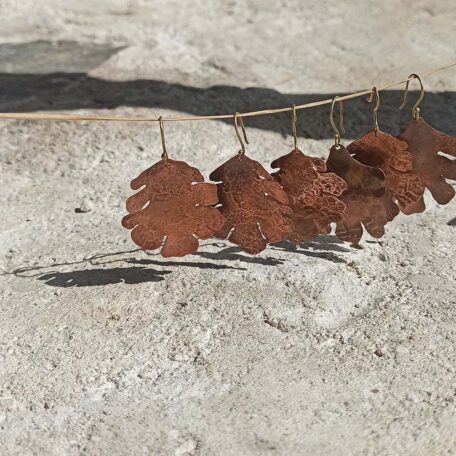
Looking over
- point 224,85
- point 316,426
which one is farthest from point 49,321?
point 224,85

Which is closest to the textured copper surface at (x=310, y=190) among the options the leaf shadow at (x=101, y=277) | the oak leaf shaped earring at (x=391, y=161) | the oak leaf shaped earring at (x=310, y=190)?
the oak leaf shaped earring at (x=310, y=190)

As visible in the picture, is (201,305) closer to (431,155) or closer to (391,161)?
(391,161)

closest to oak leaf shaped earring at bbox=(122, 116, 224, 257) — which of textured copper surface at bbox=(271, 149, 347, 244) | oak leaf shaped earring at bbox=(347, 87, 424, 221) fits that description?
textured copper surface at bbox=(271, 149, 347, 244)

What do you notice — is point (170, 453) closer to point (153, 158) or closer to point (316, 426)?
point (316, 426)

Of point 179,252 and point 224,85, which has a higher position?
point 179,252

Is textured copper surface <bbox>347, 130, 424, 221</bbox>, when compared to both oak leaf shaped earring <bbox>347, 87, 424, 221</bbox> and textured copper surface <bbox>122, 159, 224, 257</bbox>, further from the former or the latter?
textured copper surface <bbox>122, 159, 224, 257</bbox>

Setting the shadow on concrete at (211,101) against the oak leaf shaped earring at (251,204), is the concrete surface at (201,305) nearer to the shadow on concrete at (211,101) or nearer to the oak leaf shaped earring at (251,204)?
the shadow on concrete at (211,101)
